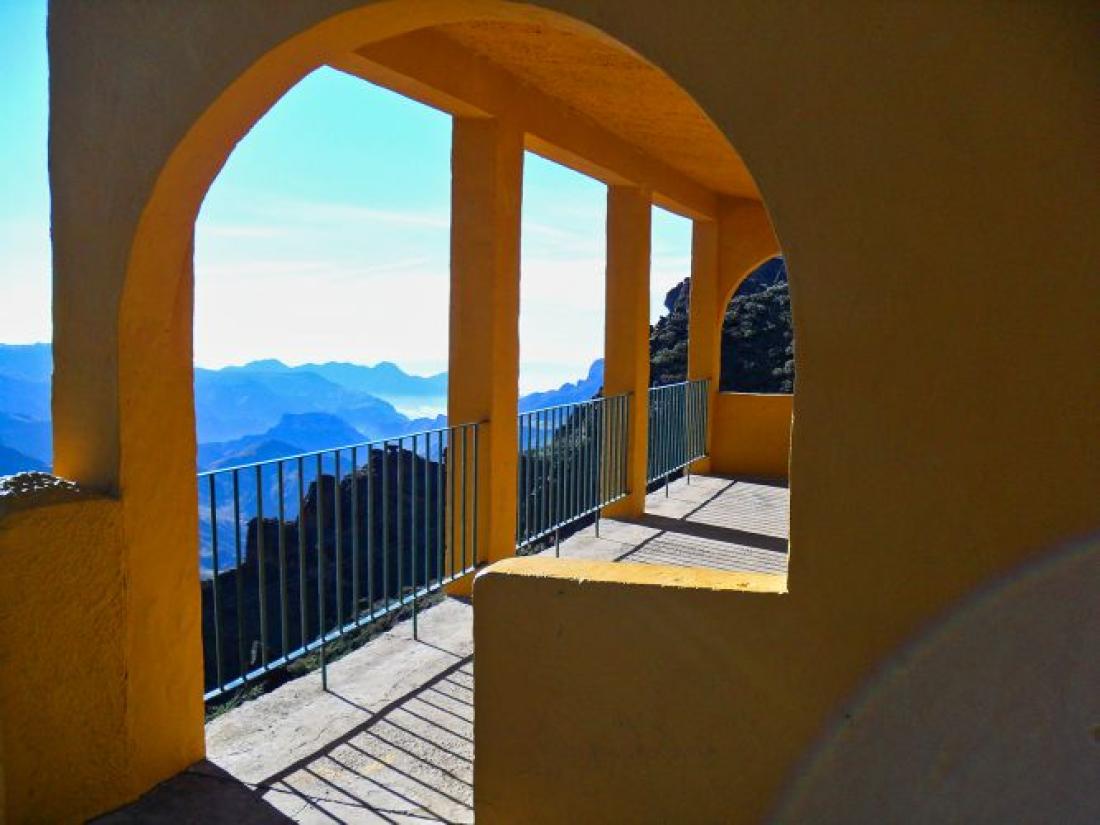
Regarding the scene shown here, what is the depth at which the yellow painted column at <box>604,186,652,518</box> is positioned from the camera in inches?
300

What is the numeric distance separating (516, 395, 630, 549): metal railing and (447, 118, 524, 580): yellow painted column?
0.33 meters

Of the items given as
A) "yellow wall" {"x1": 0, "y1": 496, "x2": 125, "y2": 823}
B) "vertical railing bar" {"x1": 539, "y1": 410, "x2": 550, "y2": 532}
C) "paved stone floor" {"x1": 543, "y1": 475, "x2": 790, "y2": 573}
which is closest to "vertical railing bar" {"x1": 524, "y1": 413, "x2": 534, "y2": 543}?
"vertical railing bar" {"x1": 539, "y1": 410, "x2": 550, "y2": 532}

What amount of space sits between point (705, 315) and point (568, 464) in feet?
13.9

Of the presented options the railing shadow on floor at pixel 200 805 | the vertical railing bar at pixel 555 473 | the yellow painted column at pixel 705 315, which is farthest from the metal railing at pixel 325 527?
the yellow painted column at pixel 705 315

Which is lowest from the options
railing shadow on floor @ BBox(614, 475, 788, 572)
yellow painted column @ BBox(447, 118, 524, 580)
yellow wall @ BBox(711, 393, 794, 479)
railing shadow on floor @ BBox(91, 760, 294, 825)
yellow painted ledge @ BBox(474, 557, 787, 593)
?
railing shadow on floor @ BBox(91, 760, 294, 825)

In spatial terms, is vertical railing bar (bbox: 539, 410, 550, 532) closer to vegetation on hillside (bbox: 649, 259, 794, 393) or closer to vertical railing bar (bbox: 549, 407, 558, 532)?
vertical railing bar (bbox: 549, 407, 558, 532)

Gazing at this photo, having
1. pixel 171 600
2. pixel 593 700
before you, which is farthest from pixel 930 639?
pixel 171 600

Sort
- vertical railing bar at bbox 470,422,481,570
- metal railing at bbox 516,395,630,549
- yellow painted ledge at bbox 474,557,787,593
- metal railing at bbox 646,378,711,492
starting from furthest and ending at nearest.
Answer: metal railing at bbox 646,378,711,492 → metal railing at bbox 516,395,630,549 → vertical railing bar at bbox 470,422,481,570 → yellow painted ledge at bbox 474,557,787,593

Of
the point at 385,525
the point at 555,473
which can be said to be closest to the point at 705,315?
the point at 555,473

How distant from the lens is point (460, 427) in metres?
5.18

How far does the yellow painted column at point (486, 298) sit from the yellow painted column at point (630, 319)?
7.44 ft

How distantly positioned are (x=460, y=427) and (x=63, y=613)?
2.56 metres

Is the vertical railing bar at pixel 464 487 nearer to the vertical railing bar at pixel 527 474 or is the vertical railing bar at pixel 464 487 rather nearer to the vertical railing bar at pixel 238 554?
the vertical railing bar at pixel 527 474

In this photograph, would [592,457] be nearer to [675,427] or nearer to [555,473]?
[555,473]
